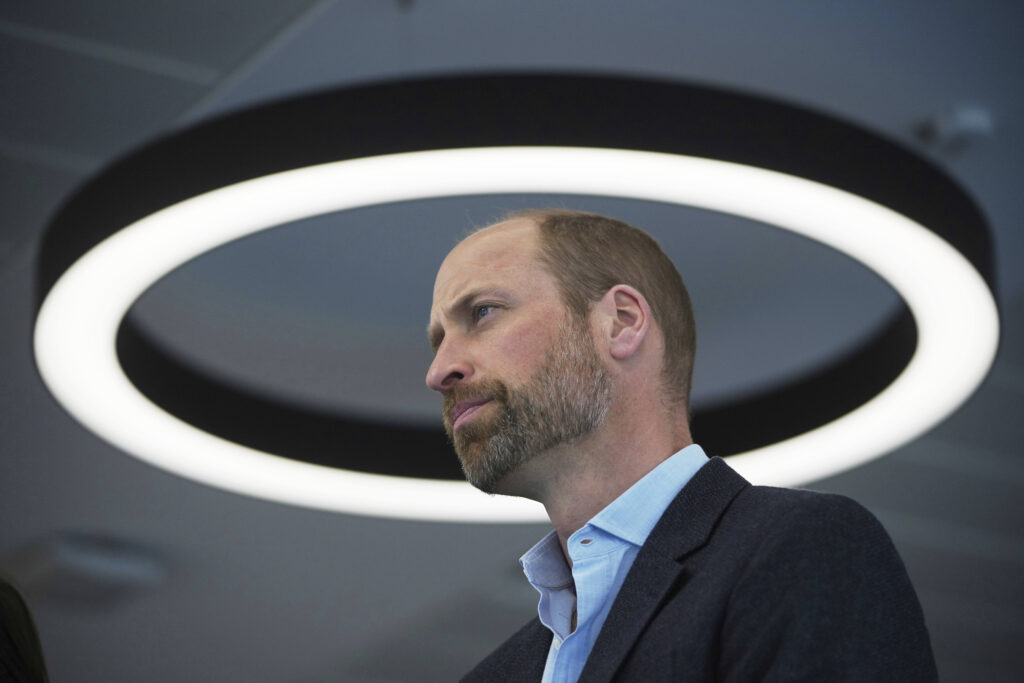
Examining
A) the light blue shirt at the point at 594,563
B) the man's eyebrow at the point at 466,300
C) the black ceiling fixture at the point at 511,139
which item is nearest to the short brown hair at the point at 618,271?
the man's eyebrow at the point at 466,300

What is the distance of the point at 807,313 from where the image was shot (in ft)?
22.2

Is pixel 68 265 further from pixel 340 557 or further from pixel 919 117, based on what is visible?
pixel 340 557

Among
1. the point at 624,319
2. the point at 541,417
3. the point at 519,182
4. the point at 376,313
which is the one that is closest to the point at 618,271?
the point at 624,319

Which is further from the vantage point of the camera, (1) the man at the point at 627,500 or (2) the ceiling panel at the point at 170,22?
(2) the ceiling panel at the point at 170,22

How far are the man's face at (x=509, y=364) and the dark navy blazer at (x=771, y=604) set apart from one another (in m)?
0.47

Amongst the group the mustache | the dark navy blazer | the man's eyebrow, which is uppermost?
the man's eyebrow

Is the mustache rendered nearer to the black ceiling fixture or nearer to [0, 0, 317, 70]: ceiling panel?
the black ceiling fixture

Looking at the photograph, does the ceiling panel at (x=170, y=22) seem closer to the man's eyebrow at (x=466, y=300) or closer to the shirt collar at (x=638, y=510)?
the man's eyebrow at (x=466, y=300)

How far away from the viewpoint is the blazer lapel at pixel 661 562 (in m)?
1.89

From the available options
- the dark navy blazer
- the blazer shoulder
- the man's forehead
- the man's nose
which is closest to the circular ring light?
the man's forehead

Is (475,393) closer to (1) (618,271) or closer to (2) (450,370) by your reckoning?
(2) (450,370)

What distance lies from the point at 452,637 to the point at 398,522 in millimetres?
2482

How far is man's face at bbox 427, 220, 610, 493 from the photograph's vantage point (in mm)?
2447

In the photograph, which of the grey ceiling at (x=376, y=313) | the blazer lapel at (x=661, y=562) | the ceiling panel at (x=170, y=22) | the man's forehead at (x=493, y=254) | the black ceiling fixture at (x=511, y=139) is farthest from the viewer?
the grey ceiling at (x=376, y=313)
